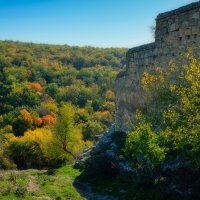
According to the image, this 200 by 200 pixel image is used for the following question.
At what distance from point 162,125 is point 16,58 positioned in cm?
8772

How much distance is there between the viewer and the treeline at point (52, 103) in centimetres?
3612

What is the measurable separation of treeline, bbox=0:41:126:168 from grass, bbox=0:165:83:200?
7707 mm

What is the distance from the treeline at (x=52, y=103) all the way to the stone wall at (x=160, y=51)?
388 inches

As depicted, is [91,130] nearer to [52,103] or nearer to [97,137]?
[97,137]

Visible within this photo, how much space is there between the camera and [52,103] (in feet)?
244

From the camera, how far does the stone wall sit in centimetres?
1711

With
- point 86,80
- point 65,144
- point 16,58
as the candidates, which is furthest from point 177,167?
point 16,58

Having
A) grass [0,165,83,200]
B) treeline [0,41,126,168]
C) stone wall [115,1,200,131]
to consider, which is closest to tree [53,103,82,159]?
treeline [0,41,126,168]

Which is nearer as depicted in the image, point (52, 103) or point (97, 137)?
point (97, 137)

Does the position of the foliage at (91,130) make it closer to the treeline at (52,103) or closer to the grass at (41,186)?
the treeline at (52,103)

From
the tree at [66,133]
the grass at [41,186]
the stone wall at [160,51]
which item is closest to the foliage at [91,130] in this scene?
the tree at [66,133]

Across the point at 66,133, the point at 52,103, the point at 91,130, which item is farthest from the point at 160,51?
the point at 52,103

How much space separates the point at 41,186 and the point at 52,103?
51881mm

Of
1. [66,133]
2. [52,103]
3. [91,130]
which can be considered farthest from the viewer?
[52,103]
